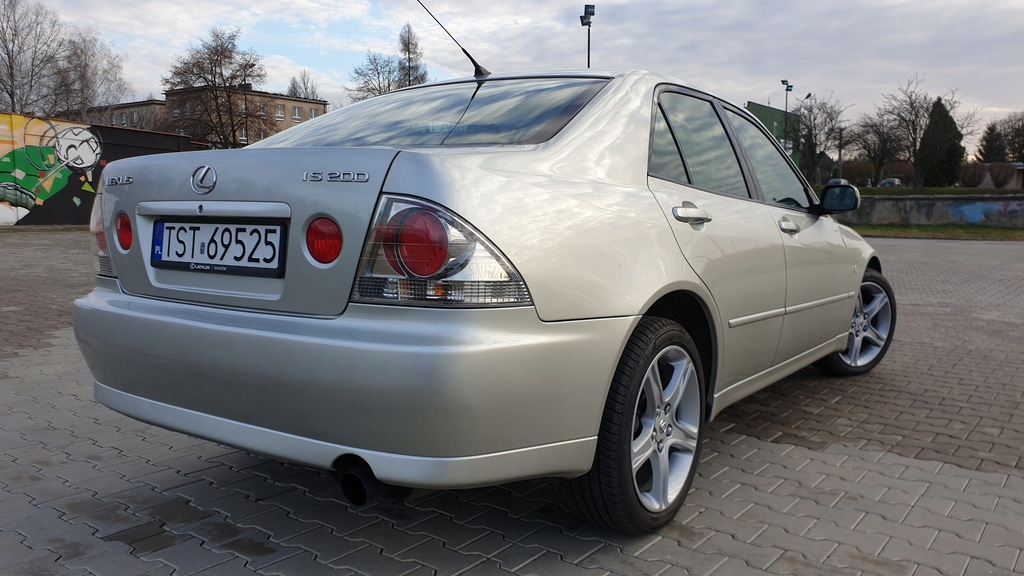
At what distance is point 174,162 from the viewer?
2.65 metres

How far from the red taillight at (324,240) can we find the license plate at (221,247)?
0.35ft

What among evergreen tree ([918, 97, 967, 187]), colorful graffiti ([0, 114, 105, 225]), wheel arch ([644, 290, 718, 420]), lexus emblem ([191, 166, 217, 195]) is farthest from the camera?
evergreen tree ([918, 97, 967, 187])

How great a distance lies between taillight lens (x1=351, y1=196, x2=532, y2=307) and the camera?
7.13 ft

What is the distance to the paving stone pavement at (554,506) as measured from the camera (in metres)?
2.66

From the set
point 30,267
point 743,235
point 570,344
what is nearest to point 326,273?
point 570,344

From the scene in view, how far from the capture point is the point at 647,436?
279 cm

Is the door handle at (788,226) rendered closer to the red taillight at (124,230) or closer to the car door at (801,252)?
the car door at (801,252)

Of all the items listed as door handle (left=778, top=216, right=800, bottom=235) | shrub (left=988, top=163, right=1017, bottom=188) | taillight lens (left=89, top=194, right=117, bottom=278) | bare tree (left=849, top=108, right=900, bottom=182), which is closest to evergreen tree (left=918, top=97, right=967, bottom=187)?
bare tree (left=849, top=108, right=900, bottom=182)

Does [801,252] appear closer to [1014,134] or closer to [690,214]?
[690,214]

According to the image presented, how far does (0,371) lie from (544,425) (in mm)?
4836

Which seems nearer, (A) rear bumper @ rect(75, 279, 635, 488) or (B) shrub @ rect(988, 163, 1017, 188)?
(A) rear bumper @ rect(75, 279, 635, 488)

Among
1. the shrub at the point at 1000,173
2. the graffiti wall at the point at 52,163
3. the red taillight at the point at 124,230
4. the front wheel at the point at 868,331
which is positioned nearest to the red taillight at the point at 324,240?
the red taillight at the point at 124,230

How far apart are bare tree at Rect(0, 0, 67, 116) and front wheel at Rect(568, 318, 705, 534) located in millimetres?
58452

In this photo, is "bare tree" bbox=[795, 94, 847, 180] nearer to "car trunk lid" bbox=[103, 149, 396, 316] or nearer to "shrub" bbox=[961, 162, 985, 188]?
"shrub" bbox=[961, 162, 985, 188]
